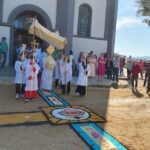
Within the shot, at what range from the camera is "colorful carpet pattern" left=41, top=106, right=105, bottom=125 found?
880cm

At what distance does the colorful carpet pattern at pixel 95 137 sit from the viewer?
7.02 m

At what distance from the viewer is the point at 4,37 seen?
16750 millimetres

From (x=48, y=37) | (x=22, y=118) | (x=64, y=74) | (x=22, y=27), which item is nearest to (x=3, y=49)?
(x=22, y=27)

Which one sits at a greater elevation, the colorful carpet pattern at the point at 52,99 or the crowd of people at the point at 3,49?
the crowd of people at the point at 3,49

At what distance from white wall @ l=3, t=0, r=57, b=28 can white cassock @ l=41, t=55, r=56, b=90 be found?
18.3ft

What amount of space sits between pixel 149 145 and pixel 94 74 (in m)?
10.8

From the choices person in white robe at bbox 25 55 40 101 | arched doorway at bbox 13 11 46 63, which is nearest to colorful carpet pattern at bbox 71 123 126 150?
person in white robe at bbox 25 55 40 101

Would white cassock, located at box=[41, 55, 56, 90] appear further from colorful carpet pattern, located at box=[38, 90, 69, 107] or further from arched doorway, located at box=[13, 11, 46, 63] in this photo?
arched doorway, located at box=[13, 11, 46, 63]

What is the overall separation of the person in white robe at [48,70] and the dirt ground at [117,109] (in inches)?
23.0

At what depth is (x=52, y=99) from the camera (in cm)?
1179

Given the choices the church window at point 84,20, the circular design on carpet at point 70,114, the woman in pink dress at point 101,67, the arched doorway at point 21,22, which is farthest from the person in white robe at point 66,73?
the church window at point 84,20

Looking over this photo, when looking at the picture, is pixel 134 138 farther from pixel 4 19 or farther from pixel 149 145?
pixel 4 19

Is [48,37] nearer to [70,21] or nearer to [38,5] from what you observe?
[70,21]

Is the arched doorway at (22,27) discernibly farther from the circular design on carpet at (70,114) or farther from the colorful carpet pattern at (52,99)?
the circular design on carpet at (70,114)
